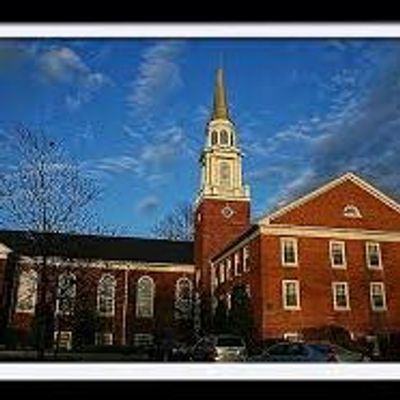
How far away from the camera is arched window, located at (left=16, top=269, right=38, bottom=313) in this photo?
620 inches

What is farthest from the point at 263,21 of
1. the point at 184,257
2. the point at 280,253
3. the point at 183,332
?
the point at 184,257

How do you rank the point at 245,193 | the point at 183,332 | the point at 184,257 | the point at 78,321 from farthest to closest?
the point at 184,257
the point at 245,193
the point at 183,332
the point at 78,321

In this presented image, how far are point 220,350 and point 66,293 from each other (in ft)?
19.9

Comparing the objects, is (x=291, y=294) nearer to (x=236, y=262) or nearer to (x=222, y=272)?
(x=236, y=262)

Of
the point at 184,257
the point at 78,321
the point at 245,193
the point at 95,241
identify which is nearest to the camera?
the point at 95,241

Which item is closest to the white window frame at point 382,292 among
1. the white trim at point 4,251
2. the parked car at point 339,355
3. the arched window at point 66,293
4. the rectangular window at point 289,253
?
the rectangular window at point 289,253

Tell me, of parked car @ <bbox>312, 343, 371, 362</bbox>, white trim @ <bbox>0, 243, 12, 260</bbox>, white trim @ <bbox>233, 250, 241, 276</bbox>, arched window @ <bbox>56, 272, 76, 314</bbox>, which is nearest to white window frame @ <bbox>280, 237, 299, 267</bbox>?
white trim @ <bbox>233, 250, 241, 276</bbox>

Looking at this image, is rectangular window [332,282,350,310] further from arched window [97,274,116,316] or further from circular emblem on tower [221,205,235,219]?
circular emblem on tower [221,205,235,219]

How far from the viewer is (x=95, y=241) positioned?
54.6 ft

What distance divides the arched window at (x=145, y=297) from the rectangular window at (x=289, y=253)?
22.6 ft

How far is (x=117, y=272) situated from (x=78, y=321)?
6393 mm

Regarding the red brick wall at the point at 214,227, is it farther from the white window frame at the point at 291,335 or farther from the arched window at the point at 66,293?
the arched window at the point at 66,293

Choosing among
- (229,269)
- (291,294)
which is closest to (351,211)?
(291,294)
